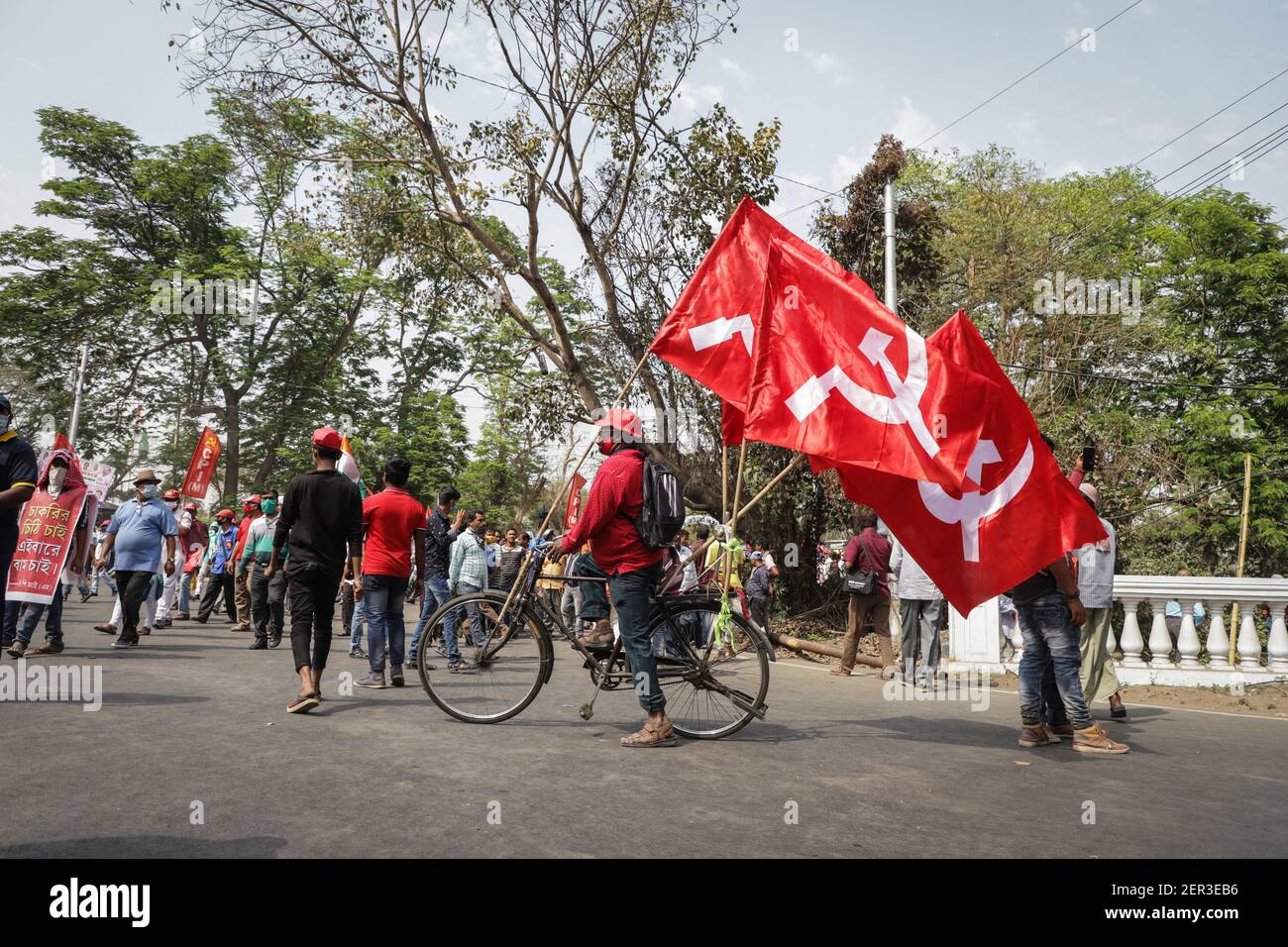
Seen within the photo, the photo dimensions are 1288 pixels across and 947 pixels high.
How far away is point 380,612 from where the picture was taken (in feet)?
26.7

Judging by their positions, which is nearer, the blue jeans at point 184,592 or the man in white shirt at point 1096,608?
the man in white shirt at point 1096,608

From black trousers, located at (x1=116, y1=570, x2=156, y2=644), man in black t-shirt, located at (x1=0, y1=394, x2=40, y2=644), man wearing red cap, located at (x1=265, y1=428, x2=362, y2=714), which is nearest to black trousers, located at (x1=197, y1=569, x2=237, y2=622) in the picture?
black trousers, located at (x1=116, y1=570, x2=156, y2=644)

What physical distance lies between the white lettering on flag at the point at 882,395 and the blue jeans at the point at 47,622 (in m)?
7.65

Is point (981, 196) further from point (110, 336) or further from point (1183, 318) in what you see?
point (110, 336)

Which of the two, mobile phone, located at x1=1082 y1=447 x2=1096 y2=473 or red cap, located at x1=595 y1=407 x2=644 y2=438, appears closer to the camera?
red cap, located at x1=595 y1=407 x2=644 y2=438

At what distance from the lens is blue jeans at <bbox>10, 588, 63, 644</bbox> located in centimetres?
857

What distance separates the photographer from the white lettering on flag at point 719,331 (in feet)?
21.1

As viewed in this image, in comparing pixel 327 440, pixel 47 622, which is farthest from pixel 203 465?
pixel 327 440

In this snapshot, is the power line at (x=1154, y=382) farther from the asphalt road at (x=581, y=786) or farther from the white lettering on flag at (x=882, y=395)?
the white lettering on flag at (x=882, y=395)

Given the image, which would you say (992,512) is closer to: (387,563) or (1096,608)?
(1096,608)

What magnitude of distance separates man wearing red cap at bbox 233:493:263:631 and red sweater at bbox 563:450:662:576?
8866mm

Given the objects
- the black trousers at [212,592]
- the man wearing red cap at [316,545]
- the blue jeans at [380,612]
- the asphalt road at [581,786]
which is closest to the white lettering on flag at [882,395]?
the asphalt road at [581,786]

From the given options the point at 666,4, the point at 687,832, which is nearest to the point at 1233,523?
the point at 666,4

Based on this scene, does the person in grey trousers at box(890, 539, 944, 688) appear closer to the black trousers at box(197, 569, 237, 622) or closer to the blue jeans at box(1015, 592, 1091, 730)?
the blue jeans at box(1015, 592, 1091, 730)
